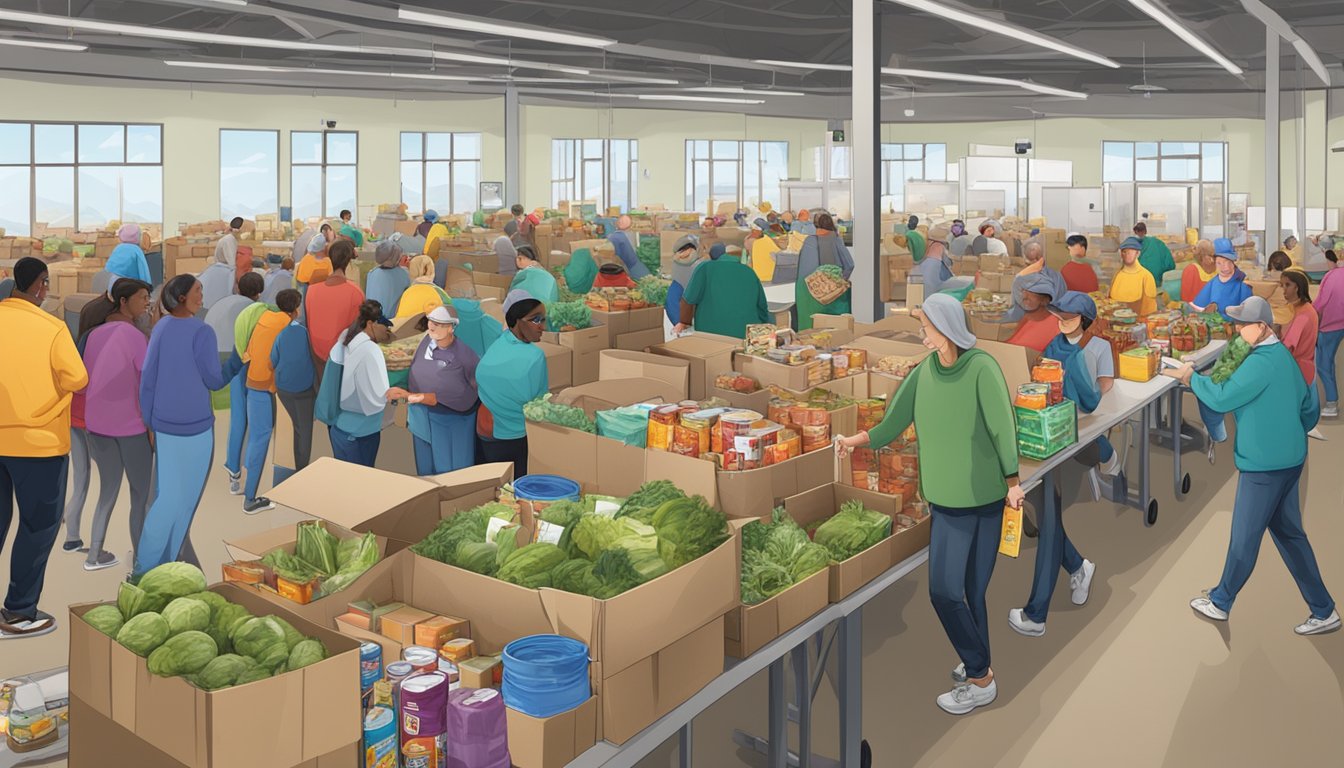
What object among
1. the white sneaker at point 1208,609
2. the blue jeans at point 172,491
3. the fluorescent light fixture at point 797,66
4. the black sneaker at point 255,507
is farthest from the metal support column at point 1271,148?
the blue jeans at point 172,491

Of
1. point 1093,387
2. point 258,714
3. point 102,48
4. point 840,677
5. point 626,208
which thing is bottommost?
point 840,677

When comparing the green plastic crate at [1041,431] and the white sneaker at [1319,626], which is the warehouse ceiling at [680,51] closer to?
the green plastic crate at [1041,431]

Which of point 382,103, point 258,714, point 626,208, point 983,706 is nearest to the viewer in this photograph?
point 258,714

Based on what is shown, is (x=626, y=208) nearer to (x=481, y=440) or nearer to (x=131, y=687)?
(x=481, y=440)

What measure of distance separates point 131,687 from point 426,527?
1.28 m

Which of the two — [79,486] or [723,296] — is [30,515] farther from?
[723,296]

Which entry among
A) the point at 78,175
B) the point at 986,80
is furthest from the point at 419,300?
the point at 78,175

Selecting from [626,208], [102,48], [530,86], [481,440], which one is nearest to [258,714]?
[481,440]

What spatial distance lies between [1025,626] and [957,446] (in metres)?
1.72

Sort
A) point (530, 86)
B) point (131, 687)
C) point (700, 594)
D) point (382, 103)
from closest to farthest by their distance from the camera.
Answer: point (131, 687)
point (700, 594)
point (530, 86)
point (382, 103)

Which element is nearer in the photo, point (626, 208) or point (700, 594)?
point (700, 594)

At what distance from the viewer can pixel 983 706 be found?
490cm

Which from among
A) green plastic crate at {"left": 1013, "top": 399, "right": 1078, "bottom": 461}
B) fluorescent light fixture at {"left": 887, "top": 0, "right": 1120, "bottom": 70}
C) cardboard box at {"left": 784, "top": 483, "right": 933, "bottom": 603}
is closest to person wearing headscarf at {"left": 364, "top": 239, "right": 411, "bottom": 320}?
fluorescent light fixture at {"left": 887, "top": 0, "right": 1120, "bottom": 70}

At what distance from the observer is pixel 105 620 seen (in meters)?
2.54
